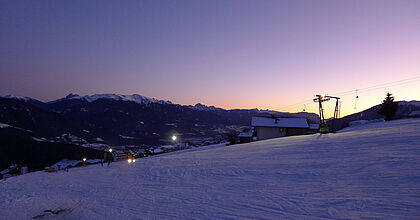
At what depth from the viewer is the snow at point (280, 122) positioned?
4444cm

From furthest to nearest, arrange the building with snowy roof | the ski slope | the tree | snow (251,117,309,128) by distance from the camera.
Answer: the tree
snow (251,117,309,128)
the building with snowy roof
the ski slope

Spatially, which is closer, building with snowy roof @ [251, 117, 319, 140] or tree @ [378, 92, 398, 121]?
building with snowy roof @ [251, 117, 319, 140]

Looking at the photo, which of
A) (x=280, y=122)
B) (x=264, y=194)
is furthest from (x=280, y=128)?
(x=264, y=194)

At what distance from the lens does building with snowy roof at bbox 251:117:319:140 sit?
44125 mm

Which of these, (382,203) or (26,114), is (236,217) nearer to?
(382,203)

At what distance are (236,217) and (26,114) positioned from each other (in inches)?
9069

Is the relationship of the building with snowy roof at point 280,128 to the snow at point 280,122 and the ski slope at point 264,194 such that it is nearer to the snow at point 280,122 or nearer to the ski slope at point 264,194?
the snow at point 280,122

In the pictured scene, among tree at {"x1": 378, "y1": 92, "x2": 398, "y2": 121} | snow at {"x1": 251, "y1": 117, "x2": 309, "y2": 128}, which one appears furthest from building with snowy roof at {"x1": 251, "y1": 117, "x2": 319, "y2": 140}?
tree at {"x1": 378, "y1": 92, "x2": 398, "y2": 121}

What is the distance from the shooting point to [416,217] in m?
4.82

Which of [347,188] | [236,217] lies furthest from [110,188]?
[347,188]

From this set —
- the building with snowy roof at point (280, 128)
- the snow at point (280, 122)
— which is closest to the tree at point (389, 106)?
the building with snowy roof at point (280, 128)

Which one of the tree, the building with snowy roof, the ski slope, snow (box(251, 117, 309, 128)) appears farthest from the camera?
the tree

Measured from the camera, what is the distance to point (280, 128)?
4450 centimetres

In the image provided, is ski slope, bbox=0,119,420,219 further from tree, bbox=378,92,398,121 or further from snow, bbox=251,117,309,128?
tree, bbox=378,92,398,121
